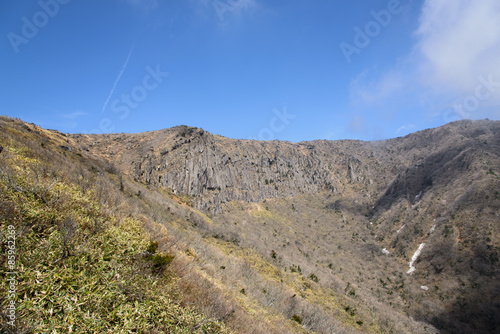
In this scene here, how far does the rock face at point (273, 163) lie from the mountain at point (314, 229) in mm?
831

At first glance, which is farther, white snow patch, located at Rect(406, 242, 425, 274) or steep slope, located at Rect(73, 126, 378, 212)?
steep slope, located at Rect(73, 126, 378, 212)

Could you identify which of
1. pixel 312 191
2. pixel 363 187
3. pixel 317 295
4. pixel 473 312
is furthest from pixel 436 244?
pixel 363 187

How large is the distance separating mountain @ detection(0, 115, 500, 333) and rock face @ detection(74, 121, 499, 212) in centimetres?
83

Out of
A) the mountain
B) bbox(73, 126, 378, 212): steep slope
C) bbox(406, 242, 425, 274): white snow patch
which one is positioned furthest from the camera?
bbox(73, 126, 378, 212): steep slope

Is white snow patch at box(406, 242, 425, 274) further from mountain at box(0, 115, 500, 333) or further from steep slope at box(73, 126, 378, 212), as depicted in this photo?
steep slope at box(73, 126, 378, 212)

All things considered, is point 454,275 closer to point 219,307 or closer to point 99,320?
point 219,307

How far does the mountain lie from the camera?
14727 mm

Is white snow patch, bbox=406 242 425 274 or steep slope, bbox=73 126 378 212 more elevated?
steep slope, bbox=73 126 378 212

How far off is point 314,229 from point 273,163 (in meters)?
53.4

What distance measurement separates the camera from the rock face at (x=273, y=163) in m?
73.6

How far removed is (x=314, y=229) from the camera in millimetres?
102688

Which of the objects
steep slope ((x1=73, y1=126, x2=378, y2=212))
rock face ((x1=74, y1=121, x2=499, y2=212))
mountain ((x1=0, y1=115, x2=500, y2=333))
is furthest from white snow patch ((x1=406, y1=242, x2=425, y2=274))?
steep slope ((x1=73, y1=126, x2=378, y2=212))

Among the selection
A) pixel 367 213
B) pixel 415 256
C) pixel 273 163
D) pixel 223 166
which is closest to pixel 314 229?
pixel 415 256

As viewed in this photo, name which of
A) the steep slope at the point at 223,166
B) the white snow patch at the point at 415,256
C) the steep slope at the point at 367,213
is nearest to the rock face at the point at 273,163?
the steep slope at the point at 223,166
